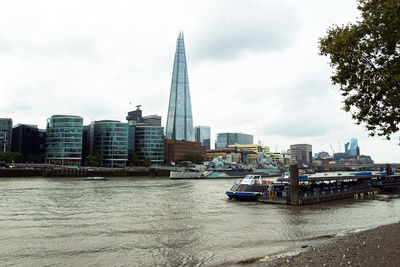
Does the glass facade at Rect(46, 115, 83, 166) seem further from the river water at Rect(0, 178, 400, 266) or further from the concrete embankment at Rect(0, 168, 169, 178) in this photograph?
the river water at Rect(0, 178, 400, 266)

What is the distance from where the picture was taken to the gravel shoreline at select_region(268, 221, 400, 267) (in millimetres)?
14383

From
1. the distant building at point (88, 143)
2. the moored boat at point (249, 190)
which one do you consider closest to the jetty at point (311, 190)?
the moored boat at point (249, 190)

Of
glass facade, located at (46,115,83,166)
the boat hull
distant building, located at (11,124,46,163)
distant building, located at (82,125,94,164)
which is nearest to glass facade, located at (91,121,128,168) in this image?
distant building, located at (82,125,94,164)

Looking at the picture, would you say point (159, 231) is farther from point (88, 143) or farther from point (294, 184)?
point (88, 143)

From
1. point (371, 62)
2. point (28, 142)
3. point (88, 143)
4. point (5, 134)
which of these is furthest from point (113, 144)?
point (371, 62)

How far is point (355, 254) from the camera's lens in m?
15.9

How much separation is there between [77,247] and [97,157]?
524 ft

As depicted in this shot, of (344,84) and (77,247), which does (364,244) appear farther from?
(77,247)

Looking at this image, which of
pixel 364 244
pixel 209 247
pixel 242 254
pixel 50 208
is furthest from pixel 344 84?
pixel 50 208

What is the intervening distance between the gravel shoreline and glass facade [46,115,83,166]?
537 feet

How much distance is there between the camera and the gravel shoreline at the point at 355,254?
14.4 m

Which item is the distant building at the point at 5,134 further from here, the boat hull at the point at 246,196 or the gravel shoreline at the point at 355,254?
the gravel shoreline at the point at 355,254

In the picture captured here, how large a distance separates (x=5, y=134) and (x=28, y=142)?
1386cm

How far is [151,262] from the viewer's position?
58.6ft
